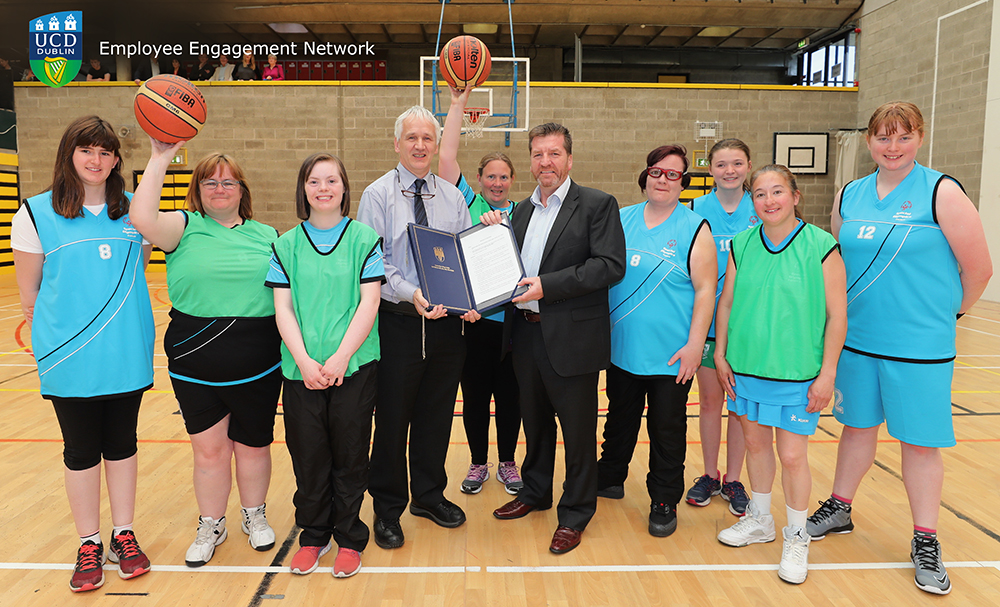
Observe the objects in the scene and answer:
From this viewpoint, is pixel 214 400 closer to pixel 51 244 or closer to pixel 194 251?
pixel 194 251

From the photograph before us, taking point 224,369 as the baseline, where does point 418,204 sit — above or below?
above

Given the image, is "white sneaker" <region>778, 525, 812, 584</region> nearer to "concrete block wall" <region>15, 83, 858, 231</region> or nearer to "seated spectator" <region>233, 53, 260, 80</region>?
"concrete block wall" <region>15, 83, 858, 231</region>

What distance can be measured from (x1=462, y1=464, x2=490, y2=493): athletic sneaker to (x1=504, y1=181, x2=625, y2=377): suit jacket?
1.11 m

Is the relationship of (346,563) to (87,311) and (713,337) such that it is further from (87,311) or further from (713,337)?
(713,337)

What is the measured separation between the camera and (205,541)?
105 inches

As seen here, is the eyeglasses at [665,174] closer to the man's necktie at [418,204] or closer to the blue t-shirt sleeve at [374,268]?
the man's necktie at [418,204]

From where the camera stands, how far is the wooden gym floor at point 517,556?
2398mm

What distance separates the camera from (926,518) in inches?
100

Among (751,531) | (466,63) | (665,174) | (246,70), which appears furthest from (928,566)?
(246,70)

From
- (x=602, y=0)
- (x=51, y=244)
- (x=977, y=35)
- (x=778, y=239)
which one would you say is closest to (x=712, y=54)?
(x=602, y=0)

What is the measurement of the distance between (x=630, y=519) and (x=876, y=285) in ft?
5.03

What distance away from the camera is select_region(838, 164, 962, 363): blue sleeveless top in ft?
7.95

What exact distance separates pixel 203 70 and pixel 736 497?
47.5ft

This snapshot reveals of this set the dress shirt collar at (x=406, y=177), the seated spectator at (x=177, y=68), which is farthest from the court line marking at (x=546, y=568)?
the seated spectator at (x=177, y=68)
